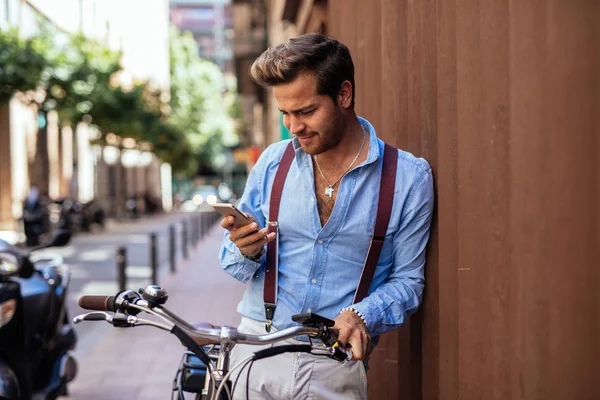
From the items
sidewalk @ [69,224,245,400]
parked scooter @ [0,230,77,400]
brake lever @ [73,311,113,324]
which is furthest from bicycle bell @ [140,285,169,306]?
sidewalk @ [69,224,245,400]

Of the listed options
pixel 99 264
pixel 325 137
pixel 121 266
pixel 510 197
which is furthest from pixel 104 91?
pixel 510 197

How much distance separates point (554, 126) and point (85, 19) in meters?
42.3

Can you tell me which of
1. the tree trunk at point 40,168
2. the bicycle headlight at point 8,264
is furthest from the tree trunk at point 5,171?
the bicycle headlight at point 8,264

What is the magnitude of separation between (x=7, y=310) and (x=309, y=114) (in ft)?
9.36

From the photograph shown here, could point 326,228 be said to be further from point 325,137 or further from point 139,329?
point 139,329

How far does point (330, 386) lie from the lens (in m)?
2.46

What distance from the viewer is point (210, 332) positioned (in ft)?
6.19

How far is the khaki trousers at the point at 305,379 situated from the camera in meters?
2.46

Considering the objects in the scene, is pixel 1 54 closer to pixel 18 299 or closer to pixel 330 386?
pixel 18 299

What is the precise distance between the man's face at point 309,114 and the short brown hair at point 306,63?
0.02m

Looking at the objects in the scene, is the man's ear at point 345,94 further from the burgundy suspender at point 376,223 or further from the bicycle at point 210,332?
the bicycle at point 210,332

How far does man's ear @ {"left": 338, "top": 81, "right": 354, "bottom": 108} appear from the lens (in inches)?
96.9

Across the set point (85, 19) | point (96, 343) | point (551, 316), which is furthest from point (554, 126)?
point (85, 19)

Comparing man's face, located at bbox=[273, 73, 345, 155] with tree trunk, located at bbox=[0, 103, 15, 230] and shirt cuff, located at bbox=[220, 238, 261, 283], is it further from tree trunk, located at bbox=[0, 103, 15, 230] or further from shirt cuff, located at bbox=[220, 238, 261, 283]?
tree trunk, located at bbox=[0, 103, 15, 230]
